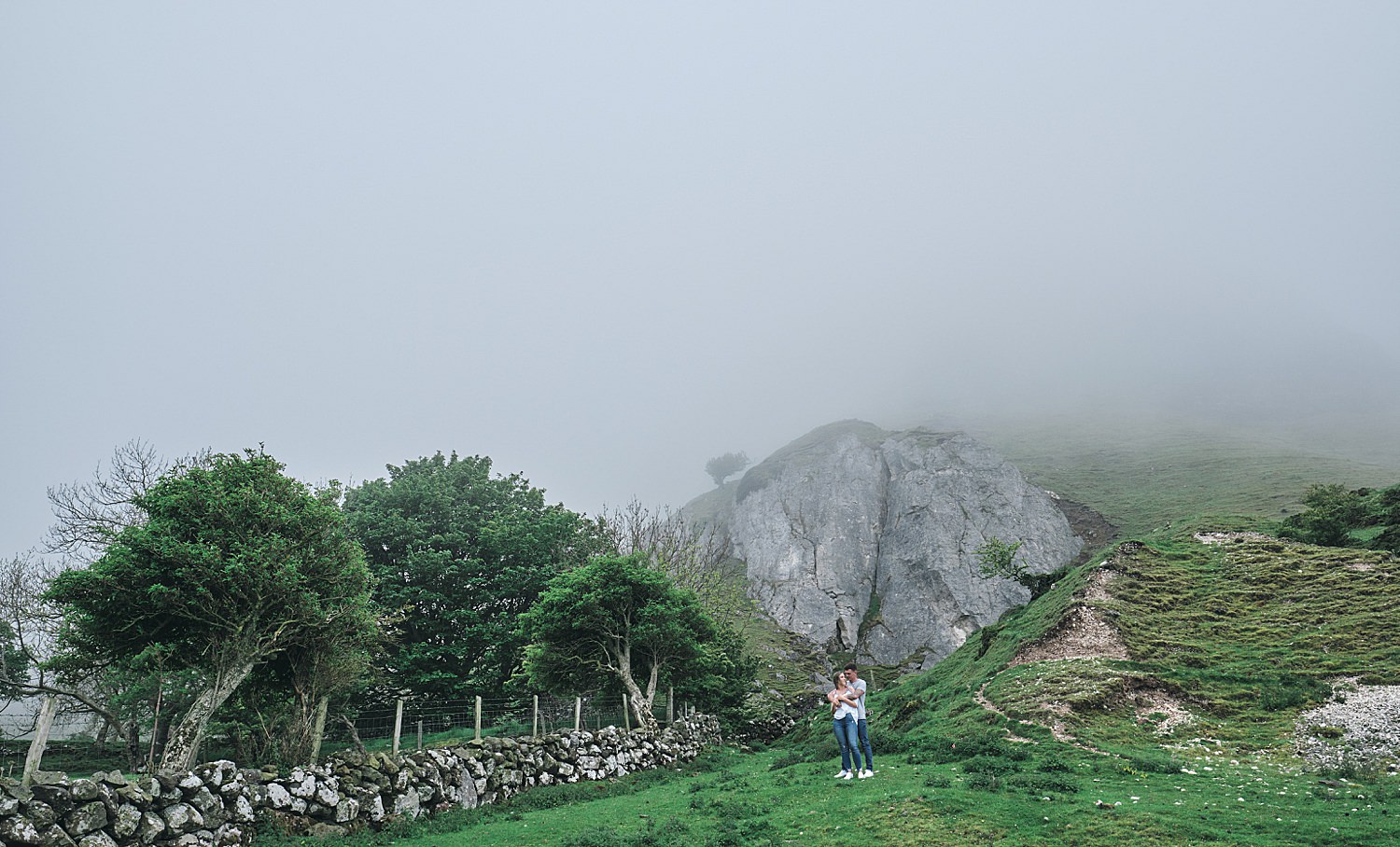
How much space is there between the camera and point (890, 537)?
9112cm

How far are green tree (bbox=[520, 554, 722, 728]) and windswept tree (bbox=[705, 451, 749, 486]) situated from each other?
136229 mm

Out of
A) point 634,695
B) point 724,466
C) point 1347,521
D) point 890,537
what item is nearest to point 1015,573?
point 1347,521

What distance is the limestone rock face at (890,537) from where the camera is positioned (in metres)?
76.2

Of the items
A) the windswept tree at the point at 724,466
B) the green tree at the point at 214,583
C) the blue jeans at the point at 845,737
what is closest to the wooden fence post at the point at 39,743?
the green tree at the point at 214,583

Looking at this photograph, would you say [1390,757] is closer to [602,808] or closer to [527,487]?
[602,808]

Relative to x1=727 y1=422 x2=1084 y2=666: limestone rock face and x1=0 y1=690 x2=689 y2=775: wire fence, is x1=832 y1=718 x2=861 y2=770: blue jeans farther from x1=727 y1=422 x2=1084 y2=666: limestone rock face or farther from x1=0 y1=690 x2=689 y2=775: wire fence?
x1=727 y1=422 x2=1084 y2=666: limestone rock face

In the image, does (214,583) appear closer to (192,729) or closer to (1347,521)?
(192,729)

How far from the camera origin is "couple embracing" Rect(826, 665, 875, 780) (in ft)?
47.9

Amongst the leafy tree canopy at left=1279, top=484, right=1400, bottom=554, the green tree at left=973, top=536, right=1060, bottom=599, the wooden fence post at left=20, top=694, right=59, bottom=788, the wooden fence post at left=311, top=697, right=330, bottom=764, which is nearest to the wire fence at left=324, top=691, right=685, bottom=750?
the wooden fence post at left=311, top=697, right=330, bottom=764

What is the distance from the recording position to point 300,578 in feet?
53.7

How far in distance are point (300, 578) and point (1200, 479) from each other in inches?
4006

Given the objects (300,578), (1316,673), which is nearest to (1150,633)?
(1316,673)

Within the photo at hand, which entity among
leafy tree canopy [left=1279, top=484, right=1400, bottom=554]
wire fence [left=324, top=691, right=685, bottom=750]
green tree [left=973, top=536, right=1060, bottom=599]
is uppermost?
leafy tree canopy [left=1279, top=484, right=1400, bottom=554]

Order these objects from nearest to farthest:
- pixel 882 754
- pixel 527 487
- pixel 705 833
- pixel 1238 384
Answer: pixel 705 833 < pixel 882 754 < pixel 527 487 < pixel 1238 384
